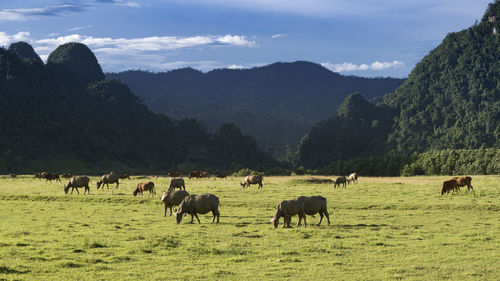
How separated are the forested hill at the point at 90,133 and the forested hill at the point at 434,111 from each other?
24.5 m

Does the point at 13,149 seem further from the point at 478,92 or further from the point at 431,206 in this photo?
the point at 478,92

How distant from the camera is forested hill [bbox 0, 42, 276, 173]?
125500mm

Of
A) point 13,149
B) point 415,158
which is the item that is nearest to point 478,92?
point 415,158

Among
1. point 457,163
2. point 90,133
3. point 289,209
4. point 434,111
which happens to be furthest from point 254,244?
point 434,111

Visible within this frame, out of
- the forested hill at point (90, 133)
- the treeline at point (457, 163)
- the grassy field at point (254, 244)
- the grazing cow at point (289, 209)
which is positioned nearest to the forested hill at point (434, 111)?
the forested hill at point (90, 133)

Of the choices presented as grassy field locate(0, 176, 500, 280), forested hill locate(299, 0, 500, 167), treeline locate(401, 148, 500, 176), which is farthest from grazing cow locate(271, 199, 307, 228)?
forested hill locate(299, 0, 500, 167)

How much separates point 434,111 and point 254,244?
153 meters

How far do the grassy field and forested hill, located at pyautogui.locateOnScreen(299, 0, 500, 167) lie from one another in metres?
111

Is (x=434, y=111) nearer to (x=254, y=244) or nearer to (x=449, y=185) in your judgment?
(x=449, y=185)

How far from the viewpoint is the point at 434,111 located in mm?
162500

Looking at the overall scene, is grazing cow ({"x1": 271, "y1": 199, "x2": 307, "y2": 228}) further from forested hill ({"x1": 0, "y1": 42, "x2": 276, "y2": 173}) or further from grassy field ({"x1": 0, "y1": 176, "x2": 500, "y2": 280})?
forested hill ({"x1": 0, "y1": 42, "x2": 276, "y2": 173})

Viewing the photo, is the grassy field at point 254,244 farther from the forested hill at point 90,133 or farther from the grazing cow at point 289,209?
the forested hill at point 90,133

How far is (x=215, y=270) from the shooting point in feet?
51.4

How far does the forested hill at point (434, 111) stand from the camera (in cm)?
14588
